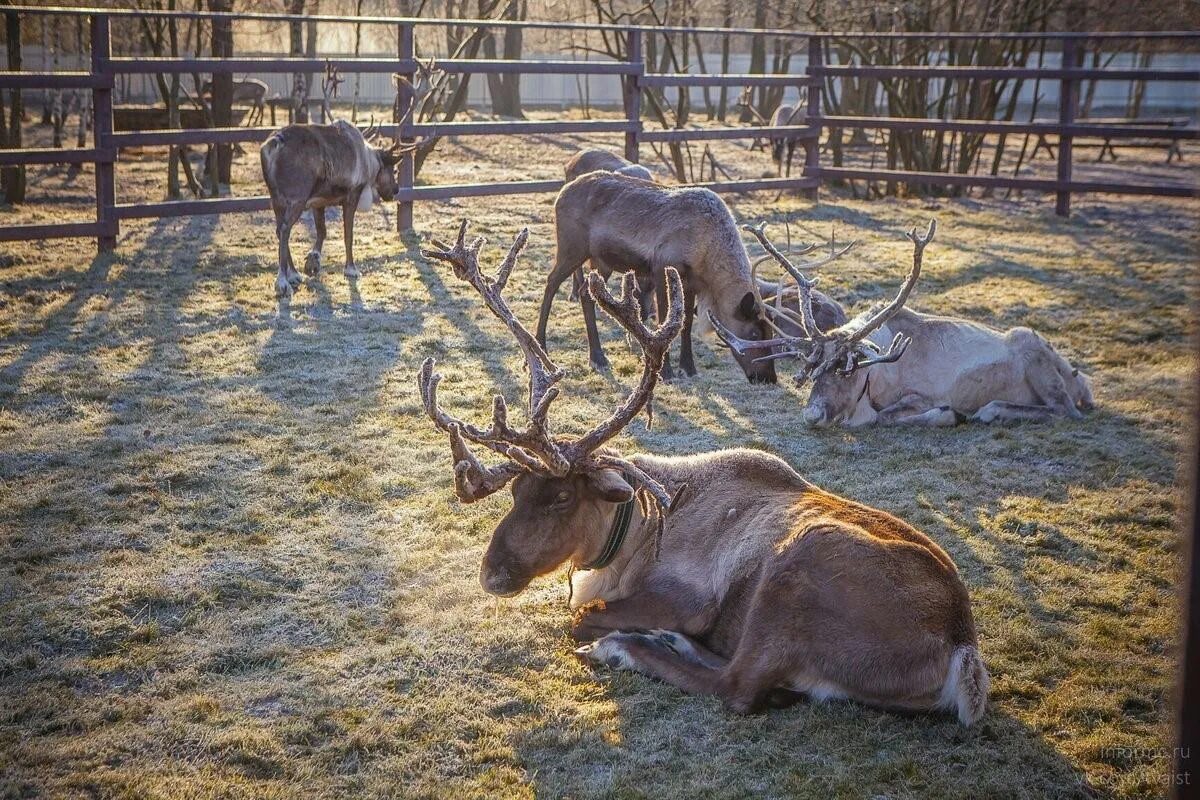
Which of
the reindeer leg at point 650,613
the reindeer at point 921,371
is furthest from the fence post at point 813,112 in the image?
the reindeer leg at point 650,613

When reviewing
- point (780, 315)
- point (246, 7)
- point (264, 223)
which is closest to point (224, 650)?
point (780, 315)

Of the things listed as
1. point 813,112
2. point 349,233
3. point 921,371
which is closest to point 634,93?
point 813,112

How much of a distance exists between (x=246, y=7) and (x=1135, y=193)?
1511 cm

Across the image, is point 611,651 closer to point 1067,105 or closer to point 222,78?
point 1067,105

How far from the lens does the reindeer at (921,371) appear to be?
655cm

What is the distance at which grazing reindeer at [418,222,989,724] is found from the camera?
3541 millimetres

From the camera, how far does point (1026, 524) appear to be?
206 inches

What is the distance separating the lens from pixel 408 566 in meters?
4.70

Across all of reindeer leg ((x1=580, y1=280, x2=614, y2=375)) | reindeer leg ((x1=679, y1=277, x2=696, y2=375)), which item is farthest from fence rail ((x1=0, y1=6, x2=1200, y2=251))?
reindeer leg ((x1=679, y1=277, x2=696, y2=375))

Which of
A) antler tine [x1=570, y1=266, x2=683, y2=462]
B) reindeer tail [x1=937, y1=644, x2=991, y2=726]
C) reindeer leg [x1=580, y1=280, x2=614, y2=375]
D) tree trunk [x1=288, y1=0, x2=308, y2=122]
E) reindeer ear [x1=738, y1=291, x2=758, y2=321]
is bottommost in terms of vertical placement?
reindeer tail [x1=937, y1=644, x2=991, y2=726]

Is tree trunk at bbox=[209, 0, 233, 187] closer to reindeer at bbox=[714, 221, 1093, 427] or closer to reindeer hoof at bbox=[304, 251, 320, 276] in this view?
reindeer hoof at bbox=[304, 251, 320, 276]

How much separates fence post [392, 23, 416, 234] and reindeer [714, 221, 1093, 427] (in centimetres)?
585

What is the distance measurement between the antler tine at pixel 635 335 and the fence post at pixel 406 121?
8182 mm

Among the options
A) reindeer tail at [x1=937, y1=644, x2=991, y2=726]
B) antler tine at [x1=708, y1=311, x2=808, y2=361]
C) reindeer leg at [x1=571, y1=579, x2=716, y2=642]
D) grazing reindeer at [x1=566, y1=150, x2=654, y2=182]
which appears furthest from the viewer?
grazing reindeer at [x1=566, y1=150, x2=654, y2=182]
